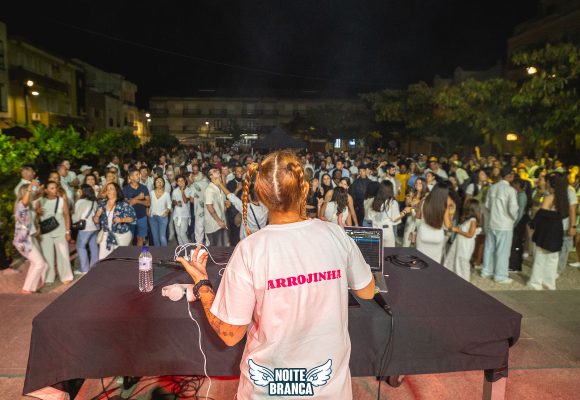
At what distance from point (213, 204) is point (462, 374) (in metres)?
4.65

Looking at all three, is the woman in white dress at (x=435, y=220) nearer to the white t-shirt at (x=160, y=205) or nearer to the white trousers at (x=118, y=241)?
the white trousers at (x=118, y=241)

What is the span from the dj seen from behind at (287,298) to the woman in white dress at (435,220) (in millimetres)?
3995

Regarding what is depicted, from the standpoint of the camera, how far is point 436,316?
2824mm

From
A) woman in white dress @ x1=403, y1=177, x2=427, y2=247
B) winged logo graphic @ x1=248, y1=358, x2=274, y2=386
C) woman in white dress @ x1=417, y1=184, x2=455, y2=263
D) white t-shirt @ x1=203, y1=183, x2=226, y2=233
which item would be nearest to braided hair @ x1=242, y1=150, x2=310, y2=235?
winged logo graphic @ x1=248, y1=358, x2=274, y2=386

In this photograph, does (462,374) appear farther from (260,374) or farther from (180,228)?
(180,228)

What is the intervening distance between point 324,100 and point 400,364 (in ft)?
219

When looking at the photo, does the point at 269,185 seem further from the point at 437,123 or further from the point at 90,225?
the point at 437,123

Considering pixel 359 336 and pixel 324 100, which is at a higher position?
pixel 324 100

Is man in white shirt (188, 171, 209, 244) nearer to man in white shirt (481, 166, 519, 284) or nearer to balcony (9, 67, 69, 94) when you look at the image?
man in white shirt (481, 166, 519, 284)

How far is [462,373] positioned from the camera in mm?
4012

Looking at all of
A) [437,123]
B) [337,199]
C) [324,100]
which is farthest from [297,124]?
[337,199]

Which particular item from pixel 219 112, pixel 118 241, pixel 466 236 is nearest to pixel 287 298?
pixel 466 236

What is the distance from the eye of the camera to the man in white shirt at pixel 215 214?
282 inches

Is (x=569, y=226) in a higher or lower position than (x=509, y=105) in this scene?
lower
